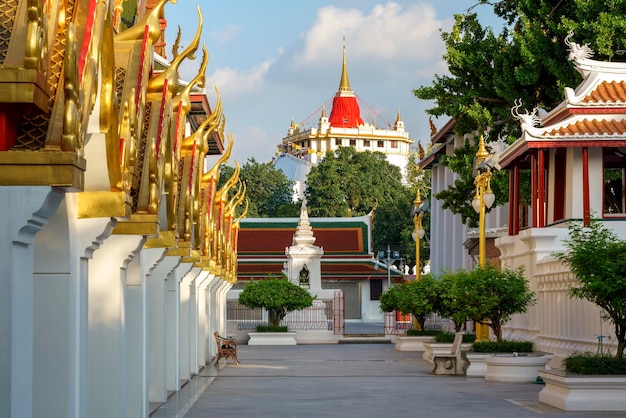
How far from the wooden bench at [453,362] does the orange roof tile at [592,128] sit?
190 inches

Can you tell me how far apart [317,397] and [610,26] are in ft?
51.6

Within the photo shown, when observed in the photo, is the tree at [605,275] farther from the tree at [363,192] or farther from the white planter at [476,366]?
the tree at [363,192]

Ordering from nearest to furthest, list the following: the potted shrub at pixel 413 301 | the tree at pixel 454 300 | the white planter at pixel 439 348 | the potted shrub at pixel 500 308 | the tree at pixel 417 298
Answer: the potted shrub at pixel 500 308
the tree at pixel 454 300
the white planter at pixel 439 348
the potted shrub at pixel 413 301
the tree at pixel 417 298

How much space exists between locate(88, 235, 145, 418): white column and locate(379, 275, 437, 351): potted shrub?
15.8m

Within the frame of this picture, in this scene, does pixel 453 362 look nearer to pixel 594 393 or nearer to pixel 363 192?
pixel 594 393

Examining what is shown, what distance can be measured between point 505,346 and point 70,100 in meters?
16.9

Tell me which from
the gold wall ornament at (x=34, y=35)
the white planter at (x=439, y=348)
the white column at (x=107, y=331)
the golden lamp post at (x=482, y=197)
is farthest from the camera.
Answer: the white planter at (x=439, y=348)

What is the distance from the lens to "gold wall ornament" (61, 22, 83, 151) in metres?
9.27

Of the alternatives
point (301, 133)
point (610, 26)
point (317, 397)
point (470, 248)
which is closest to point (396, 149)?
point (301, 133)

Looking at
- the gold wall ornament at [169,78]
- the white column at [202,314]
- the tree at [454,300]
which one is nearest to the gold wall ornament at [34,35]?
the gold wall ornament at [169,78]

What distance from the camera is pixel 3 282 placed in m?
9.25

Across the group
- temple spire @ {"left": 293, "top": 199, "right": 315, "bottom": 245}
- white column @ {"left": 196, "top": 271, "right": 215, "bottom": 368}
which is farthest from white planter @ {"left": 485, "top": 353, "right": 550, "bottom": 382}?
temple spire @ {"left": 293, "top": 199, "right": 315, "bottom": 245}

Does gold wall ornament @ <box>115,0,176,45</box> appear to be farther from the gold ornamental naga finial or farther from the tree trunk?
the tree trunk

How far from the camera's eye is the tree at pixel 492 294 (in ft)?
80.9
